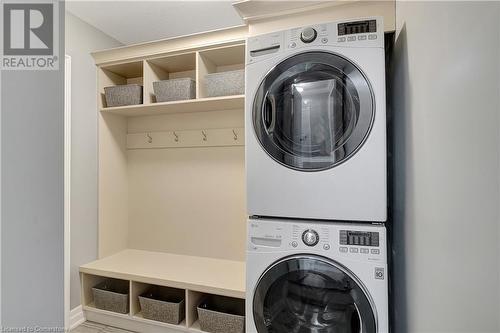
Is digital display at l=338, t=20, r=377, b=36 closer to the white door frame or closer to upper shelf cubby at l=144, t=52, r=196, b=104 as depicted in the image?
upper shelf cubby at l=144, t=52, r=196, b=104

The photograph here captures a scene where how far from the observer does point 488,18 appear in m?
0.49


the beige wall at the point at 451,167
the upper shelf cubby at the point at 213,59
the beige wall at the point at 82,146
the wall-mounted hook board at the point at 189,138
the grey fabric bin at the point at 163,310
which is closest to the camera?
the beige wall at the point at 451,167

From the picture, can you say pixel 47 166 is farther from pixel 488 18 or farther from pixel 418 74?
pixel 418 74

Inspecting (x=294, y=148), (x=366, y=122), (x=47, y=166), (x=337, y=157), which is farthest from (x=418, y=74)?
(x=47, y=166)

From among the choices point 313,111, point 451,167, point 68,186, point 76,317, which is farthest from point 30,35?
point 76,317

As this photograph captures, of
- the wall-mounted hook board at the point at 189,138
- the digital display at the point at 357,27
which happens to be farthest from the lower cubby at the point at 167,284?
the digital display at the point at 357,27

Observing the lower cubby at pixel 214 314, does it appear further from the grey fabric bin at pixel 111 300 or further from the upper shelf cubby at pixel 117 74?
the upper shelf cubby at pixel 117 74

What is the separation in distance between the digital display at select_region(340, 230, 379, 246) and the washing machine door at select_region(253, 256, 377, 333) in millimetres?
111

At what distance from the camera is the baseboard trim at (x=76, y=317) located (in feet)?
6.85

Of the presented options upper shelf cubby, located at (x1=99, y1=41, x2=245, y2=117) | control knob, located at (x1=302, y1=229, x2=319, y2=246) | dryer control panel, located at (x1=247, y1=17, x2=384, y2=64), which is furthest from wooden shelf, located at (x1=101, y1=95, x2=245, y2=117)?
control knob, located at (x1=302, y1=229, x2=319, y2=246)

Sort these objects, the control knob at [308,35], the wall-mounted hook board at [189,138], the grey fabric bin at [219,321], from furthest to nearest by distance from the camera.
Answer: the wall-mounted hook board at [189,138]
the grey fabric bin at [219,321]
the control knob at [308,35]

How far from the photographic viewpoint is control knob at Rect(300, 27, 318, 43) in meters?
1.21

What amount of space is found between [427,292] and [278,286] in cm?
60

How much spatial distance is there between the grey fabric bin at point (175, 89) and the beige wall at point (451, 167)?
1460 millimetres
